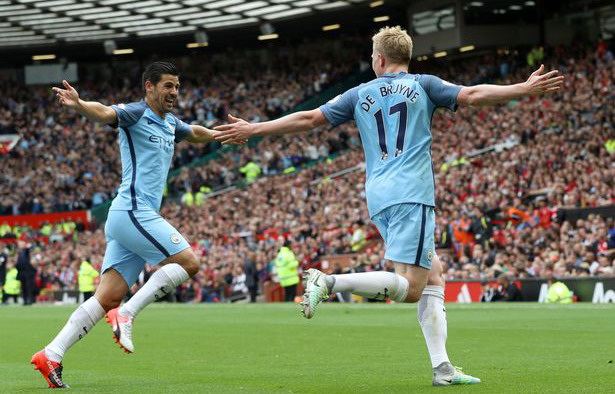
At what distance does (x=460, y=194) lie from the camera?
106 ft

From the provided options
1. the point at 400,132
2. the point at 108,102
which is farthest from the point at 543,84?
the point at 108,102

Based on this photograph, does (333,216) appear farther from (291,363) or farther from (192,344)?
(291,363)

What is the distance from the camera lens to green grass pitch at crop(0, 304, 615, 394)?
7691mm

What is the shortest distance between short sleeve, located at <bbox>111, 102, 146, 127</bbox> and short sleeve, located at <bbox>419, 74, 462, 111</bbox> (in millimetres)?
2329

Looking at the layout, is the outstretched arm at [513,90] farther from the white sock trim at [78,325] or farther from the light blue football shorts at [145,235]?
the white sock trim at [78,325]

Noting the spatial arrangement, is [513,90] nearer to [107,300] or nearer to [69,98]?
[69,98]

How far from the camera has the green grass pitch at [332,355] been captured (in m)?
7.69

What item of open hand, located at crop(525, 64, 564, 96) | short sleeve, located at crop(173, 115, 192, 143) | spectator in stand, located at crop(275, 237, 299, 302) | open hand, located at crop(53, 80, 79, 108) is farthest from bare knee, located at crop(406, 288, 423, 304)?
spectator in stand, located at crop(275, 237, 299, 302)

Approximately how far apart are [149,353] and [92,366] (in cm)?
169

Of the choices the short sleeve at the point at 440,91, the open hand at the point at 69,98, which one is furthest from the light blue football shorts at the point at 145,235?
the short sleeve at the point at 440,91

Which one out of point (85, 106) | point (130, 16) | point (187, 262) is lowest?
point (187, 262)

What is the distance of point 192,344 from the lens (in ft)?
43.8

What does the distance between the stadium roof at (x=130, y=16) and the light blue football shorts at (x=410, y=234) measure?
36900mm

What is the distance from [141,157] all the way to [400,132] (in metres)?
2.24
